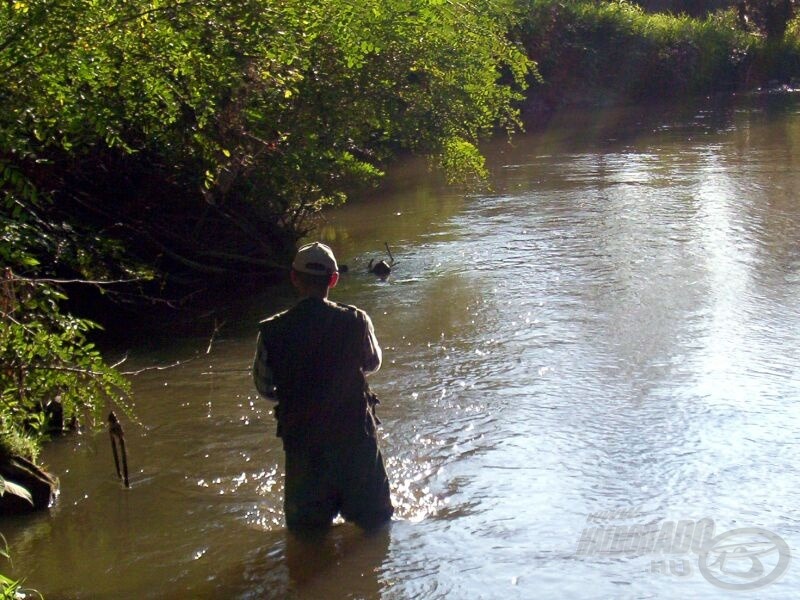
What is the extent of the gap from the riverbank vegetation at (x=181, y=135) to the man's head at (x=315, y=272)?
3.80ft

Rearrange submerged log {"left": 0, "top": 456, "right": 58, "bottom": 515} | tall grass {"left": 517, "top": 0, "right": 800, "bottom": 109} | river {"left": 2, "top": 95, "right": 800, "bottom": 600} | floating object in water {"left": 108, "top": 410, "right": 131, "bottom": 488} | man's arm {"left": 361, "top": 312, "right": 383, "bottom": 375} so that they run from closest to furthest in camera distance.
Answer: man's arm {"left": 361, "top": 312, "right": 383, "bottom": 375} < river {"left": 2, "top": 95, "right": 800, "bottom": 600} < floating object in water {"left": 108, "top": 410, "right": 131, "bottom": 488} < submerged log {"left": 0, "top": 456, "right": 58, "bottom": 515} < tall grass {"left": 517, "top": 0, "right": 800, "bottom": 109}

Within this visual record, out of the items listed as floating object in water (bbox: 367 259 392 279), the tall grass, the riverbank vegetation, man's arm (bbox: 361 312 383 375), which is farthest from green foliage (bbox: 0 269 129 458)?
the tall grass

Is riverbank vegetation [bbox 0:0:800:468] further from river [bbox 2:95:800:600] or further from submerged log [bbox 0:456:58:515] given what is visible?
river [bbox 2:95:800:600]

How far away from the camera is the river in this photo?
18.8ft

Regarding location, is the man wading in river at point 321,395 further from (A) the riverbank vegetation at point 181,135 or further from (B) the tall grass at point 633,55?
(B) the tall grass at point 633,55

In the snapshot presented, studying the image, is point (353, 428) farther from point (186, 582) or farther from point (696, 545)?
point (696, 545)

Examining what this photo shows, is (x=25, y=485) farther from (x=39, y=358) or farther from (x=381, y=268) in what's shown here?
(x=381, y=268)

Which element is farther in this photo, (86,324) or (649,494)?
(649,494)

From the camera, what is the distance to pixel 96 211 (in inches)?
441

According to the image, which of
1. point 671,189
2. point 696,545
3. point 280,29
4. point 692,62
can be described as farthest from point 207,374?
point 692,62

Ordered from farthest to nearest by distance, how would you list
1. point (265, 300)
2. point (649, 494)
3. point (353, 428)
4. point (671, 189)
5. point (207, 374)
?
1. point (671, 189)
2. point (265, 300)
3. point (207, 374)
4. point (649, 494)
5. point (353, 428)

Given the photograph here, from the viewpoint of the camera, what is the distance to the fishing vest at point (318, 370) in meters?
5.41

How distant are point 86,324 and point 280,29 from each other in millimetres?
2713

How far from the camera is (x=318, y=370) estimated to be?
5453 mm
